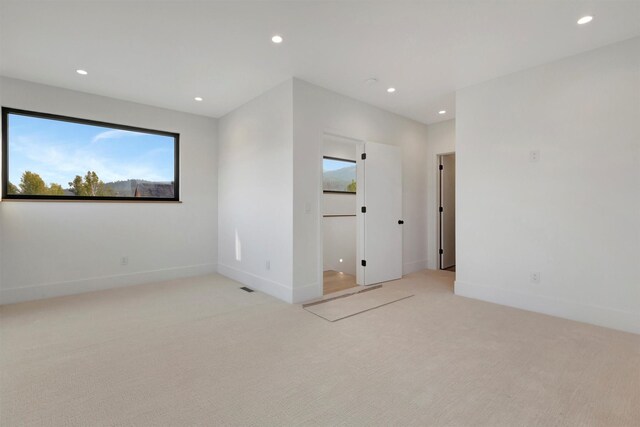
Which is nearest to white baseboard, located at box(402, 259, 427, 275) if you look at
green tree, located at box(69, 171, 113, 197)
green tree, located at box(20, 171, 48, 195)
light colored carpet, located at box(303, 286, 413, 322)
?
light colored carpet, located at box(303, 286, 413, 322)

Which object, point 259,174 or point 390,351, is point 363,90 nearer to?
point 259,174

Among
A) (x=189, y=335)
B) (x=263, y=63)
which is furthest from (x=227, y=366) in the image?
(x=263, y=63)

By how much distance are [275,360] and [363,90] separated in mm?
3359

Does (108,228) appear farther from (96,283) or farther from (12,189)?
(12,189)

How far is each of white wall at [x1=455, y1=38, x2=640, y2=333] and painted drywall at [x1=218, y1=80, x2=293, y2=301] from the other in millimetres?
2319

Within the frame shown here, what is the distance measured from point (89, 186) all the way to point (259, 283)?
2775 millimetres

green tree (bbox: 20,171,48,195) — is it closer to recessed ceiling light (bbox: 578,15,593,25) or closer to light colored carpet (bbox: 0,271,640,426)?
light colored carpet (bbox: 0,271,640,426)

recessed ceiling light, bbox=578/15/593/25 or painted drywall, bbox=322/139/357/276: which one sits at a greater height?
recessed ceiling light, bbox=578/15/593/25

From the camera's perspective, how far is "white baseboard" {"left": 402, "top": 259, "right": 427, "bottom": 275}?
16.4 feet

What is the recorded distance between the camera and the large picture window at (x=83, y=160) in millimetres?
3581

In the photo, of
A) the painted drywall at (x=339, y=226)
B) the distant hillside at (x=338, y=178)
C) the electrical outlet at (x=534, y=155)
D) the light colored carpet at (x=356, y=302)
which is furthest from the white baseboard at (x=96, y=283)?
the electrical outlet at (x=534, y=155)

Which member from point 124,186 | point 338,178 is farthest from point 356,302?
point 124,186

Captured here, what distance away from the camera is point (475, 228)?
3.73m

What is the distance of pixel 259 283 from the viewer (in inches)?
159
